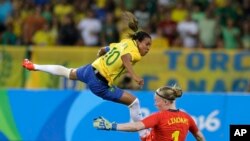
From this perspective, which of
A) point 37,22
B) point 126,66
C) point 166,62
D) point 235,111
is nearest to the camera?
point 126,66

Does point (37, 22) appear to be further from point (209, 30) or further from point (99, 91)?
point (99, 91)

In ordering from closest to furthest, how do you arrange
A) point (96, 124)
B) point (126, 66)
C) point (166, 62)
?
1. point (96, 124)
2. point (126, 66)
3. point (166, 62)

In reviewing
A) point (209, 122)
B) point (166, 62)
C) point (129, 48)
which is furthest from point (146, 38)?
point (166, 62)

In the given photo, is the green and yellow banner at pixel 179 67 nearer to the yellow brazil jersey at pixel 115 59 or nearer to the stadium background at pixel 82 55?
the stadium background at pixel 82 55

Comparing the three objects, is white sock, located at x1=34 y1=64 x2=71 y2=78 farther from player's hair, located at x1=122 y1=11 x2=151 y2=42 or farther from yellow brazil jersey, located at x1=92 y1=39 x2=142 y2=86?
player's hair, located at x1=122 y1=11 x2=151 y2=42

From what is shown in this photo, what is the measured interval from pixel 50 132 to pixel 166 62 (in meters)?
5.50

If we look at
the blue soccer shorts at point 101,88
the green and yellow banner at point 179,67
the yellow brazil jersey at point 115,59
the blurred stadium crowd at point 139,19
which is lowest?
the blue soccer shorts at point 101,88

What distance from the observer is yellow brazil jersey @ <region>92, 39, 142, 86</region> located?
13.9m

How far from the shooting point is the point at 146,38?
1391 cm

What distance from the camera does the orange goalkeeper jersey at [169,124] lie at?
12242 mm

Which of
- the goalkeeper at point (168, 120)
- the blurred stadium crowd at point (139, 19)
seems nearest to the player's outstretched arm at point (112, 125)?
the goalkeeper at point (168, 120)

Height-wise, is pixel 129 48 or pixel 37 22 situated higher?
pixel 37 22

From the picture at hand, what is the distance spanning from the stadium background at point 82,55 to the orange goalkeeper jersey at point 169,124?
4.67 m

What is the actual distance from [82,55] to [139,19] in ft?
4.96
